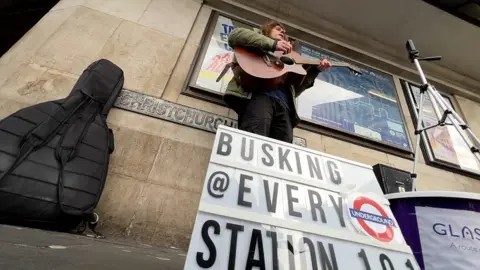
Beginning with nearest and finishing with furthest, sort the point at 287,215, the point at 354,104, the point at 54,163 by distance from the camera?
the point at 287,215
the point at 54,163
the point at 354,104

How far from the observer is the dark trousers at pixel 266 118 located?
1116 millimetres

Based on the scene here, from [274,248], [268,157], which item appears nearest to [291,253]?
[274,248]

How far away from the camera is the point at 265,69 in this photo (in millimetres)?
1272

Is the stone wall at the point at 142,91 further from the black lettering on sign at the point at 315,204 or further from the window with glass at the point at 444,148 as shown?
the black lettering on sign at the point at 315,204

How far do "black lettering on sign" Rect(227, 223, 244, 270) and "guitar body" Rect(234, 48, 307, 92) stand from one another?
86cm

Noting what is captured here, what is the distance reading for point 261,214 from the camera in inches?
21.4

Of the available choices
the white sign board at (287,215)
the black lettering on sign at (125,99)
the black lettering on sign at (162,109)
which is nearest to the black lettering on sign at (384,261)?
the white sign board at (287,215)

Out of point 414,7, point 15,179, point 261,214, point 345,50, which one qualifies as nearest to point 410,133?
point 345,50

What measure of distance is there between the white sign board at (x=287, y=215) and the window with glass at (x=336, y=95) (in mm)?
1169

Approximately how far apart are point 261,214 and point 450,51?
3.48 m

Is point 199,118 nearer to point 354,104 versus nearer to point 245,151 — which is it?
point 245,151

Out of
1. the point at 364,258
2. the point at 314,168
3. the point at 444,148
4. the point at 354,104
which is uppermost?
the point at 354,104

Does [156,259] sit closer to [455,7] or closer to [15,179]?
[15,179]

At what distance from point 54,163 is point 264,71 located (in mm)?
1036
